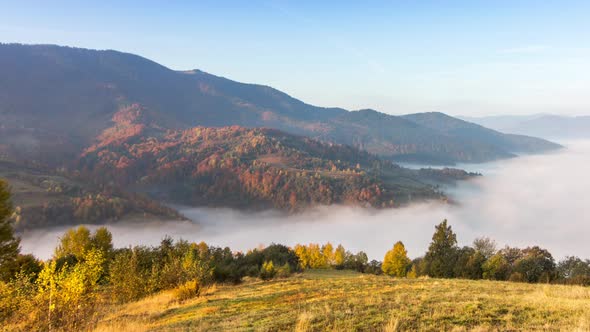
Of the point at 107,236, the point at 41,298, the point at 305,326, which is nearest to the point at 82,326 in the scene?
the point at 41,298

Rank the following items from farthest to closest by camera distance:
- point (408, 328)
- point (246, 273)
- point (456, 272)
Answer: point (456, 272) < point (246, 273) < point (408, 328)

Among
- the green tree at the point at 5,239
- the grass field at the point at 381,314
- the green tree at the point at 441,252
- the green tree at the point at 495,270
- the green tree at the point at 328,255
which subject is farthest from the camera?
the green tree at the point at 328,255

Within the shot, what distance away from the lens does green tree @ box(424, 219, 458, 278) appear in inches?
3019

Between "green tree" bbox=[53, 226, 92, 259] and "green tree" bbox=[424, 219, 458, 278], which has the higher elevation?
"green tree" bbox=[424, 219, 458, 278]

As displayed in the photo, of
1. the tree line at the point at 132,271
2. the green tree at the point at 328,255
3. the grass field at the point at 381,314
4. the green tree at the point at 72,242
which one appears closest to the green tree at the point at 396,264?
the tree line at the point at 132,271

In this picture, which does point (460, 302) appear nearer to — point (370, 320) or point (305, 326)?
point (370, 320)

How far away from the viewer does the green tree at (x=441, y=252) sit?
76.7 metres

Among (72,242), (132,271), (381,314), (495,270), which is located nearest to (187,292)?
(132,271)

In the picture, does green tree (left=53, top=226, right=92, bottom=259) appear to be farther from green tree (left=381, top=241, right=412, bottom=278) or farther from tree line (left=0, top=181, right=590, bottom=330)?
green tree (left=381, top=241, right=412, bottom=278)

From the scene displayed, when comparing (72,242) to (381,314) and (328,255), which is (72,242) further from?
(381,314)

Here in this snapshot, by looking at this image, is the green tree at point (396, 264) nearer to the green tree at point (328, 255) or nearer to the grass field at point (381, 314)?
the green tree at point (328, 255)

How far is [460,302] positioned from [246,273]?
41.9 m

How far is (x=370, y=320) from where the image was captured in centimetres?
1416

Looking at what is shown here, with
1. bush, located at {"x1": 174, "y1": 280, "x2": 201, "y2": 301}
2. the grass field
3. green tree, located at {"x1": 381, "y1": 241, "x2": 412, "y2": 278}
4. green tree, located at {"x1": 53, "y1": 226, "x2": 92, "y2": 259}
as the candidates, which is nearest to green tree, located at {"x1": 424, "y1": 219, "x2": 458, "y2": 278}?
green tree, located at {"x1": 381, "y1": 241, "x2": 412, "y2": 278}
